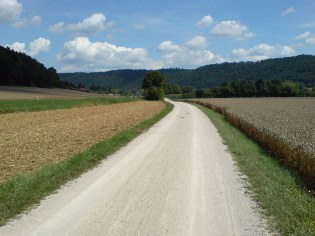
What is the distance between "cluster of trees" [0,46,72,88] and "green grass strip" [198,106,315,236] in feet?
298

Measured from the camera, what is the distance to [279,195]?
10.1 metres

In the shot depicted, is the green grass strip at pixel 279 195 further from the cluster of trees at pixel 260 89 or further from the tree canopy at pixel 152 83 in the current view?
the cluster of trees at pixel 260 89

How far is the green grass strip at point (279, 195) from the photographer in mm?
7762

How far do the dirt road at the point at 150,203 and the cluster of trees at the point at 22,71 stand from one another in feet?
297

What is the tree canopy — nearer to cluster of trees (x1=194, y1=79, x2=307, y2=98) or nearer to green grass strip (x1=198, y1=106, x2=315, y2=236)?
cluster of trees (x1=194, y1=79, x2=307, y2=98)

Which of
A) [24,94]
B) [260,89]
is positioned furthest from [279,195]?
[260,89]

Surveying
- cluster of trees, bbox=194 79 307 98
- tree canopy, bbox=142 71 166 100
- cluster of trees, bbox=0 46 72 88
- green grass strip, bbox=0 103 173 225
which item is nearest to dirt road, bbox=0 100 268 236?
green grass strip, bbox=0 103 173 225

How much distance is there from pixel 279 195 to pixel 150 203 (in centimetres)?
305

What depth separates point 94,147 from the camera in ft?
57.7

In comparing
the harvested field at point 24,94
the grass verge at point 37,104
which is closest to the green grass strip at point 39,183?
the grass verge at point 37,104

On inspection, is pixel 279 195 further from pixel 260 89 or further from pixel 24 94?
pixel 260 89

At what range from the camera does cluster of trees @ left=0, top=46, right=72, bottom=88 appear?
9916cm

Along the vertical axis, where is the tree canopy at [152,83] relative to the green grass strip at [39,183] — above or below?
above

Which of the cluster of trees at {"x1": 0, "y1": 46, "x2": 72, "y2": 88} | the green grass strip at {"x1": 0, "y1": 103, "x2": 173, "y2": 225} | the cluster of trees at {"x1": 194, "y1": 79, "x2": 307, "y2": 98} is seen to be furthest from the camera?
the cluster of trees at {"x1": 194, "y1": 79, "x2": 307, "y2": 98}
